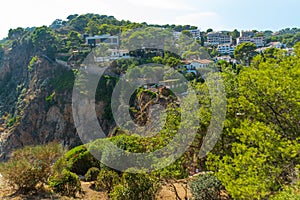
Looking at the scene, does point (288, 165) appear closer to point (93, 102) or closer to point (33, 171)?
point (33, 171)

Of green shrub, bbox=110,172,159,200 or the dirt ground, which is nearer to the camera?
green shrub, bbox=110,172,159,200

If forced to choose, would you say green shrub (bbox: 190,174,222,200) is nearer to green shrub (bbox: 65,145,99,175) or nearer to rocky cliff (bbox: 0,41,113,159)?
green shrub (bbox: 65,145,99,175)

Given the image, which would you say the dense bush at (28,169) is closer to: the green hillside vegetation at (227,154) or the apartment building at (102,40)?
the green hillside vegetation at (227,154)

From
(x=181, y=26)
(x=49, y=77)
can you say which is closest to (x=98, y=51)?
(x=49, y=77)

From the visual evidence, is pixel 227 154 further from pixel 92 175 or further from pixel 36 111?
pixel 36 111

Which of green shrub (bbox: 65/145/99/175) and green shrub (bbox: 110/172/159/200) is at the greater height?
green shrub (bbox: 110/172/159/200)

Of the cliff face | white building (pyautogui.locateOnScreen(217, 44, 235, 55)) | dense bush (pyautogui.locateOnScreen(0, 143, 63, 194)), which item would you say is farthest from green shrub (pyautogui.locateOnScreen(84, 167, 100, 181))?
white building (pyautogui.locateOnScreen(217, 44, 235, 55))

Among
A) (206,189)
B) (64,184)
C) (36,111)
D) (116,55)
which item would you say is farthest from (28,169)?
(36,111)

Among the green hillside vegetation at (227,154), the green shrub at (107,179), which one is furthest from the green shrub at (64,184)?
the green shrub at (107,179)
